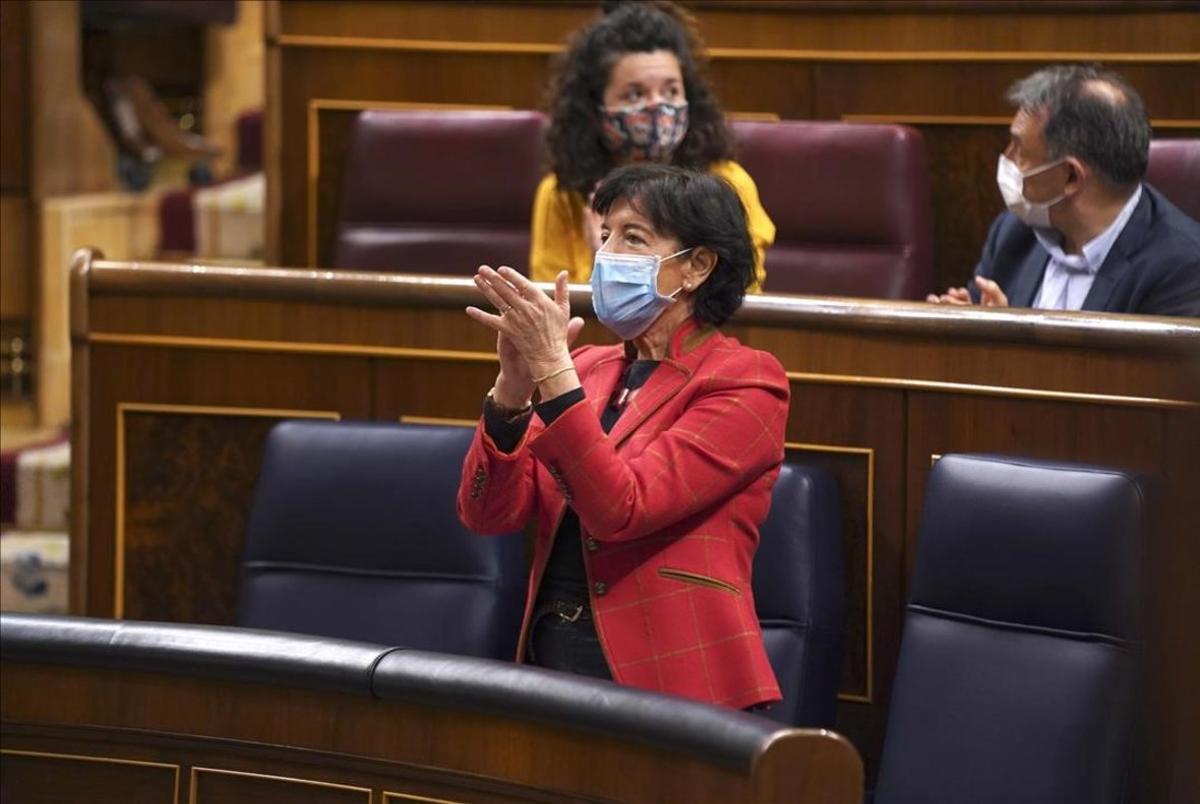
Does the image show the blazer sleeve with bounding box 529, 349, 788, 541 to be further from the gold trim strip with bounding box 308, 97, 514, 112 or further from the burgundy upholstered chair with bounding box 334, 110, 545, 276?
the gold trim strip with bounding box 308, 97, 514, 112

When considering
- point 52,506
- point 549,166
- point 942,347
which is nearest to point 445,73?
point 549,166

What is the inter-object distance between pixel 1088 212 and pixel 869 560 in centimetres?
27

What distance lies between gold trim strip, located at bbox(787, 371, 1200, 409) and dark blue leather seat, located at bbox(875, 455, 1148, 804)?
44 millimetres

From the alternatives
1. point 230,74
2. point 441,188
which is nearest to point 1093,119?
point 441,188

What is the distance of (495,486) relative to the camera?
0.90 meters

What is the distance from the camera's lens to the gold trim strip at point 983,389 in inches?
39.5

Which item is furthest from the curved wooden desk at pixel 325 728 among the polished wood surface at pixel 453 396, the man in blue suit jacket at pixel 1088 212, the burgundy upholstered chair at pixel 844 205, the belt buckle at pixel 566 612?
the burgundy upholstered chair at pixel 844 205

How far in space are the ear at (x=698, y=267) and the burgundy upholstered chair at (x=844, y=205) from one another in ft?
1.74

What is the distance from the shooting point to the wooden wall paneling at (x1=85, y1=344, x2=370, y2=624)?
1.25 meters

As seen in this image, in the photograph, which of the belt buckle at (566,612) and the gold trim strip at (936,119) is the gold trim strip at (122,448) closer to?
the belt buckle at (566,612)

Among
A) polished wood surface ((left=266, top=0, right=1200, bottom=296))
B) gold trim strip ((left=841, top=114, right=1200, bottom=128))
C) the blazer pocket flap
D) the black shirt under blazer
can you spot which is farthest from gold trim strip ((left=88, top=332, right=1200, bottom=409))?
gold trim strip ((left=841, top=114, right=1200, bottom=128))

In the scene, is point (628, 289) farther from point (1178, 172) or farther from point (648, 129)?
point (1178, 172)

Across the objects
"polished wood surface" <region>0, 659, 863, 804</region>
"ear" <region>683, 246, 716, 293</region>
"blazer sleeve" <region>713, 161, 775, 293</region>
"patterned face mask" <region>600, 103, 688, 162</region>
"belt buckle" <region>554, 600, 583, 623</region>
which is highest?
"patterned face mask" <region>600, 103, 688, 162</region>

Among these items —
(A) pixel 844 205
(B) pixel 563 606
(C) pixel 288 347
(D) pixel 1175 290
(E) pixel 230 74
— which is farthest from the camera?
(E) pixel 230 74
